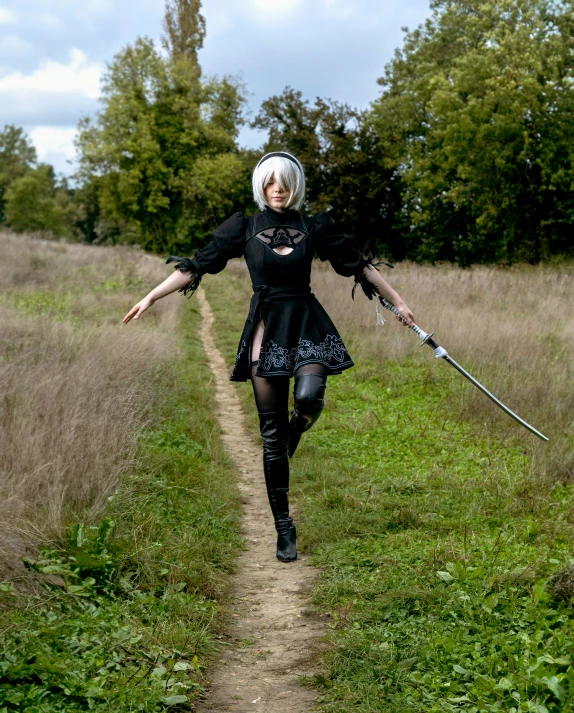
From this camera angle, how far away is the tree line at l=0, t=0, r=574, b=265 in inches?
1013

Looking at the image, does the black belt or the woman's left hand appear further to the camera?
the woman's left hand

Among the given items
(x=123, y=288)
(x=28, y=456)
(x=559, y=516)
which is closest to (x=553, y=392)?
(x=559, y=516)

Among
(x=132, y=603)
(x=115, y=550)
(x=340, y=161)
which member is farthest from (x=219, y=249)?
(x=340, y=161)

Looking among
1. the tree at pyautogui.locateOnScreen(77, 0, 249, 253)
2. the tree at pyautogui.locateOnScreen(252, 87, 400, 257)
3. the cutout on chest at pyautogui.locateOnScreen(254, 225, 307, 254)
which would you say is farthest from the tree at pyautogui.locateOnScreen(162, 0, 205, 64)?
the cutout on chest at pyautogui.locateOnScreen(254, 225, 307, 254)

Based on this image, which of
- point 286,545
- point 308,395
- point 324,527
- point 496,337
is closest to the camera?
point 308,395

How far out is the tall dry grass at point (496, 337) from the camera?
289 inches

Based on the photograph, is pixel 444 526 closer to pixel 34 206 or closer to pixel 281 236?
pixel 281 236

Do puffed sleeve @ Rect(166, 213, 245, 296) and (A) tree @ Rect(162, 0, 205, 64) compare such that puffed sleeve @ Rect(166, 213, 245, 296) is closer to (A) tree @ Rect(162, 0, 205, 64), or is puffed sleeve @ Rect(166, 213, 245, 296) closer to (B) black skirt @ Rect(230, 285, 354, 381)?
(B) black skirt @ Rect(230, 285, 354, 381)

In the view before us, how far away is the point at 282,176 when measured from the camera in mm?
4773

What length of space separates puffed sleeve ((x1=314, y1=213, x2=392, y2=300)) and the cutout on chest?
0.50ft

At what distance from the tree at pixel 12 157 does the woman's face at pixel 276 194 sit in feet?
217

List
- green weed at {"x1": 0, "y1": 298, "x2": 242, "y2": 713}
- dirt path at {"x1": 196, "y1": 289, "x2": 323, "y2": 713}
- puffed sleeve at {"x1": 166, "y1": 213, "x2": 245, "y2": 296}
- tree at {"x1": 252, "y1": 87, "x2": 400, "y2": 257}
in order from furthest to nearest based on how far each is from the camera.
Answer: tree at {"x1": 252, "y1": 87, "x2": 400, "y2": 257} → puffed sleeve at {"x1": 166, "y1": 213, "x2": 245, "y2": 296} → dirt path at {"x1": 196, "y1": 289, "x2": 323, "y2": 713} → green weed at {"x1": 0, "y1": 298, "x2": 242, "y2": 713}

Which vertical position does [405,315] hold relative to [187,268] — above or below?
below

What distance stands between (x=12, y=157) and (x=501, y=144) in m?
61.8
